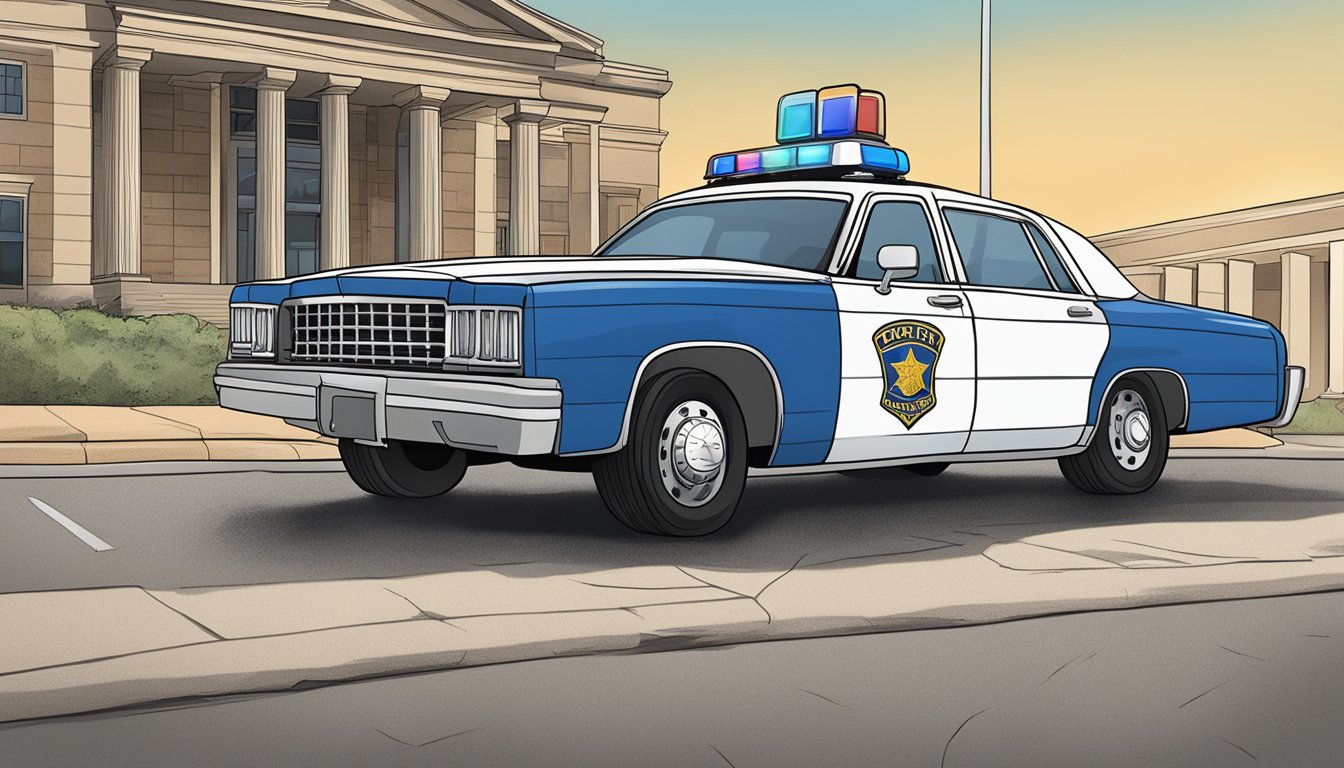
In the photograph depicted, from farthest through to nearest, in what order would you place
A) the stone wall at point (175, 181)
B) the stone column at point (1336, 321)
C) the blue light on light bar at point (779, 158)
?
the stone column at point (1336, 321) → the stone wall at point (175, 181) → the blue light on light bar at point (779, 158)

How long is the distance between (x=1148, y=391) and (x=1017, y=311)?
1.53 meters

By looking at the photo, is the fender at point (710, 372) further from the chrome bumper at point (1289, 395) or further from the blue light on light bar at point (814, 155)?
the chrome bumper at point (1289, 395)

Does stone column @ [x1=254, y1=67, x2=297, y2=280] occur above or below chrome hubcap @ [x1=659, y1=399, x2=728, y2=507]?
above

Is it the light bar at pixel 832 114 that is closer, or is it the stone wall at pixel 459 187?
the light bar at pixel 832 114

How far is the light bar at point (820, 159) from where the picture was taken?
9.19 m

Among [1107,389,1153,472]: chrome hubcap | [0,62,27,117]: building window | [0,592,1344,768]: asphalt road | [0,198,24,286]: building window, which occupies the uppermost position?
[0,62,27,117]: building window

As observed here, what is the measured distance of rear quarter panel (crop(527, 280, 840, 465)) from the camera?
6.91 m

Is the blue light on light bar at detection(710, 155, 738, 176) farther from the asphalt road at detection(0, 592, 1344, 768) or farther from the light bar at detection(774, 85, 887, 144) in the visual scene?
the asphalt road at detection(0, 592, 1344, 768)

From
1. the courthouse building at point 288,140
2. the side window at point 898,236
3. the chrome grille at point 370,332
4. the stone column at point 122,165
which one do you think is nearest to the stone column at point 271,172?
the courthouse building at point 288,140

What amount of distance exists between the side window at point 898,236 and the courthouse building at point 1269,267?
1260 inches

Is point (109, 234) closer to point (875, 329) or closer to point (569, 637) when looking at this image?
point (875, 329)

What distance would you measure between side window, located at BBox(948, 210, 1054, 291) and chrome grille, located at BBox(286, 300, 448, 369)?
10.6 feet

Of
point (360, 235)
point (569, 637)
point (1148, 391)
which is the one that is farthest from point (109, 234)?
point (569, 637)

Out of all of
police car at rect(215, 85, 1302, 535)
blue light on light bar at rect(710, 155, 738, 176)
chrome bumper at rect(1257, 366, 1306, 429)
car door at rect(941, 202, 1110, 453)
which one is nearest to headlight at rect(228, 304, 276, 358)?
police car at rect(215, 85, 1302, 535)
